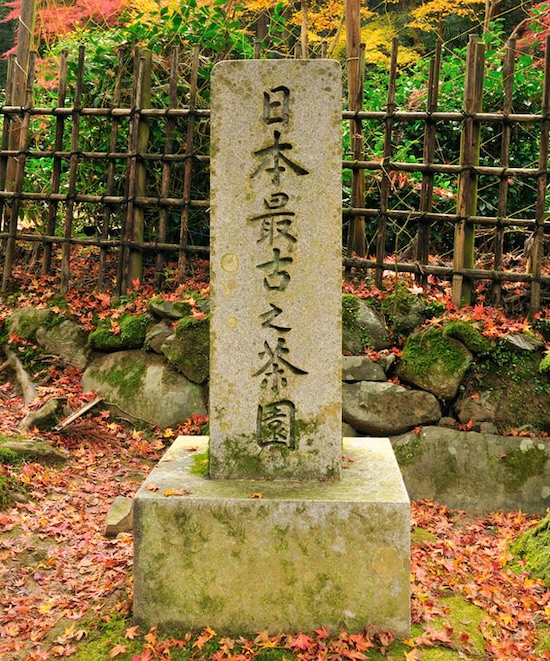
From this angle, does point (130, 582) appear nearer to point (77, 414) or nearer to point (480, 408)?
point (77, 414)

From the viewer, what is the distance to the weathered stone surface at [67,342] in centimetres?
629

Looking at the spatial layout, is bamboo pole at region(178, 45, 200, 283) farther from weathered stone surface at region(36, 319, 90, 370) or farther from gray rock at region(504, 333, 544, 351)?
gray rock at region(504, 333, 544, 351)

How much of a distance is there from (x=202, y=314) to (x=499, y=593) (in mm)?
3308

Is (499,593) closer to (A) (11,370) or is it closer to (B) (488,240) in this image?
(B) (488,240)

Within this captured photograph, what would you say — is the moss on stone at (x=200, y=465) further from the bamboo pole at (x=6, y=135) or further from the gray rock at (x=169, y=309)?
the bamboo pole at (x=6, y=135)

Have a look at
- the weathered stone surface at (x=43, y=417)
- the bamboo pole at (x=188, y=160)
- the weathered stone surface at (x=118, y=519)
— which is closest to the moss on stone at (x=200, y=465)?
the weathered stone surface at (x=118, y=519)

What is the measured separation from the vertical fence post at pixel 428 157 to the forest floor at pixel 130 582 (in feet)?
2.41

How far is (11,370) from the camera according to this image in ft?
21.2

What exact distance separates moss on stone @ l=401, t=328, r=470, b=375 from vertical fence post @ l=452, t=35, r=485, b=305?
0.51 metres

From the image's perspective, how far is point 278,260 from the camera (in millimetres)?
3127

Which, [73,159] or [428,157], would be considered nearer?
[428,157]

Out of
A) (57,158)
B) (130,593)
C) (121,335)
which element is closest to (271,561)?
(130,593)

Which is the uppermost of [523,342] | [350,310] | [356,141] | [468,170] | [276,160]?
[356,141]

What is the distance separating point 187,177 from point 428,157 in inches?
84.4
